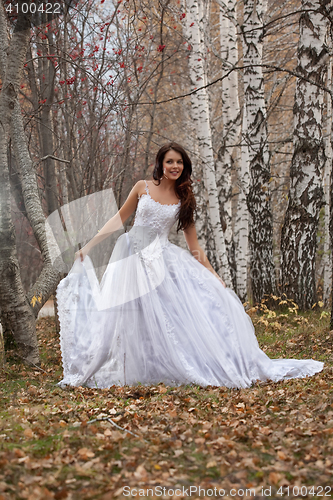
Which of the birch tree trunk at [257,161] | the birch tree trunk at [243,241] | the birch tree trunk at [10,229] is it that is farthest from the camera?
the birch tree trunk at [243,241]

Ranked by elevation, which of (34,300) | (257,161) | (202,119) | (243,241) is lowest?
(34,300)

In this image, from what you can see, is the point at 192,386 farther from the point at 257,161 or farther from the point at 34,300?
the point at 257,161

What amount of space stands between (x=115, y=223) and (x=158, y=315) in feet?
3.98

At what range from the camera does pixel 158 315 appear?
5113 millimetres

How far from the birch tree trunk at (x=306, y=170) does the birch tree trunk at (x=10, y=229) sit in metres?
4.72

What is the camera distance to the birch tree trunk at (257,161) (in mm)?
8852

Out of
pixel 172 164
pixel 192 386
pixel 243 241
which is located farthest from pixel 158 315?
pixel 243 241

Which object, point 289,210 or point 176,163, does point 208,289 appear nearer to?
point 176,163

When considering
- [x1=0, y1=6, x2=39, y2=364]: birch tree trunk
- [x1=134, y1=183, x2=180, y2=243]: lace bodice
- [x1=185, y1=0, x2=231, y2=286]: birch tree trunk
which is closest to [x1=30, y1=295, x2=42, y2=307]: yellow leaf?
[x1=0, y1=6, x2=39, y2=364]: birch tree trunk

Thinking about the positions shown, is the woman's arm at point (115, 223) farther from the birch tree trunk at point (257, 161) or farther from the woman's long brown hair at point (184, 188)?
the birch tree trunk at point (257, 161)

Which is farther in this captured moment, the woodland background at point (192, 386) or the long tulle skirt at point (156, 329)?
the long tulle skirt at point (156, 329)

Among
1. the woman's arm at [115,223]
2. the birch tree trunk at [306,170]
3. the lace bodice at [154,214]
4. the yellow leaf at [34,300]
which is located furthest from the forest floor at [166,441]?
the birch tree trunk at [306,170]

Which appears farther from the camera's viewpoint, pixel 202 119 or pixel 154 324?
pixel 202 119

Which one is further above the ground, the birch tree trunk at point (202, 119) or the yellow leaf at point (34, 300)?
the birch tree trunk at point (202, 119)
